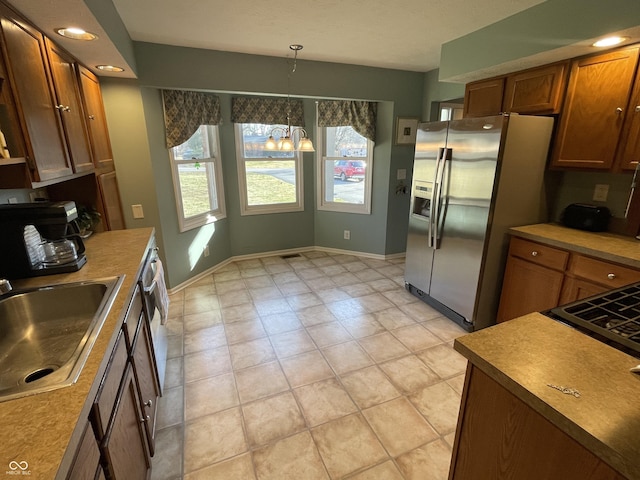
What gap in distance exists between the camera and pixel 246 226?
4.32 metres

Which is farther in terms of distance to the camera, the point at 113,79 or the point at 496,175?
the point at 113,79

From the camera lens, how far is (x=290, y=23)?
2301 millimetres

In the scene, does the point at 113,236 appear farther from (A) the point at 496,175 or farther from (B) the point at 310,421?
(A) the point at 496,175

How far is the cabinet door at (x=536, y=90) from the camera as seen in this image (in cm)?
225

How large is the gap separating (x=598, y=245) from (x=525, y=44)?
1432 mm

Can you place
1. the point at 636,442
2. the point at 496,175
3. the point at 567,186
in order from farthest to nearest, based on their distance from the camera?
the point at 567,186 < the point at 496,175 < the point at 636,442

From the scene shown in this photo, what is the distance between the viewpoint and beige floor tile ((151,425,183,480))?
1.53 metres

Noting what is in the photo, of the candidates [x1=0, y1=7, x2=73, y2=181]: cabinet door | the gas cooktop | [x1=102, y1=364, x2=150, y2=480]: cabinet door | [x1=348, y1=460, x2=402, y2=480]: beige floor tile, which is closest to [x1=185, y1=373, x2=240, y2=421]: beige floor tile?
[x1=102, y1=364, x2=150, y2=480]: cabinet door

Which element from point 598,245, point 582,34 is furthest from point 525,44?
point 598,245

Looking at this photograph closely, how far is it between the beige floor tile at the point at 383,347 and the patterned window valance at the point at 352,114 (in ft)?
8.30

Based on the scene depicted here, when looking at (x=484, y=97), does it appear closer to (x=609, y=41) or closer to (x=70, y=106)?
(x=609, y=41)

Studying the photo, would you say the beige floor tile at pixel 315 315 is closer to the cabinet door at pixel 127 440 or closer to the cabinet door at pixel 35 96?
the cabinet door at pixel 127 440

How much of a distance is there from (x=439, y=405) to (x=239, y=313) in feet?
6.22

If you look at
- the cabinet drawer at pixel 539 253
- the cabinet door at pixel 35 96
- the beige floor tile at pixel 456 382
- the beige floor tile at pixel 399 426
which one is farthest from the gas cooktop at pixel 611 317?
the cabinet door at pixel 35 96
